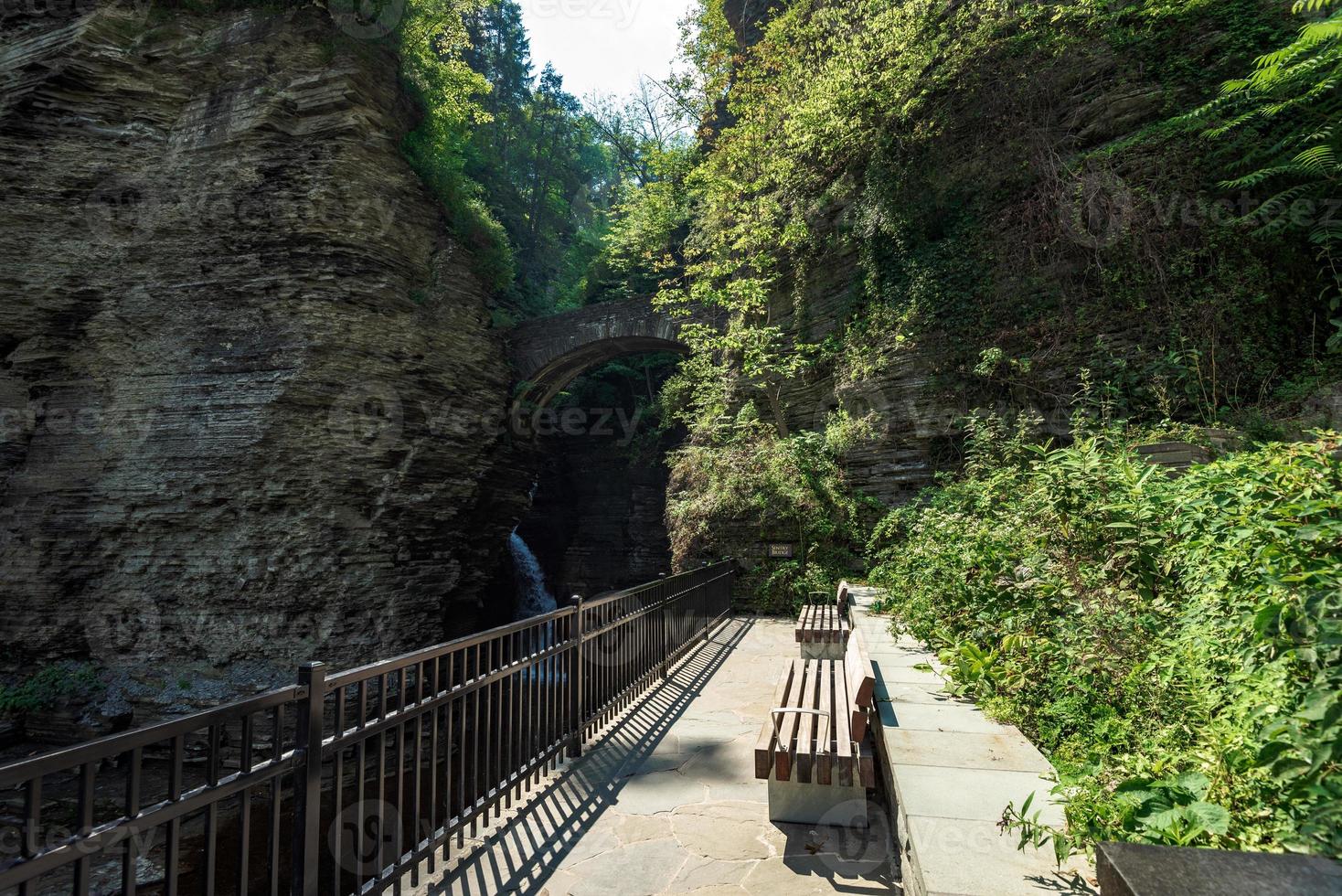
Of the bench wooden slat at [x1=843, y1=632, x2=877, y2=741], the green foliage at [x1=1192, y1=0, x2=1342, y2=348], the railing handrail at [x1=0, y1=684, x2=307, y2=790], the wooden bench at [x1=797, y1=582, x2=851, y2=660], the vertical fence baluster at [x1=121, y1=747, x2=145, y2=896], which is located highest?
the green foliage at [x1=1192, y1=0, x2=1342, y2=348]

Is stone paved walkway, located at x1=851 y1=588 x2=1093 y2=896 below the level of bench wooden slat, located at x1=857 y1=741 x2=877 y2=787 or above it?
above

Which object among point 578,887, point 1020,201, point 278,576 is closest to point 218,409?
point 278,576

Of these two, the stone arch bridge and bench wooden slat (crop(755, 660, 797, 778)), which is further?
the stone arch bridge

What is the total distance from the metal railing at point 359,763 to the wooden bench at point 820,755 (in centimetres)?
156

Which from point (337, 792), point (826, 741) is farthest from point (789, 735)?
point (337, 792)

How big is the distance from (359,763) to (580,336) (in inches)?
642

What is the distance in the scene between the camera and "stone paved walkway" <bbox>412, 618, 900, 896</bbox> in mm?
2789

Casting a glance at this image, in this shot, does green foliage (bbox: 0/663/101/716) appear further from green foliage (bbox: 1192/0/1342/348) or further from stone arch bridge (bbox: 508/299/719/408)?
green foliage (bbox: 1192/0/1342/348)

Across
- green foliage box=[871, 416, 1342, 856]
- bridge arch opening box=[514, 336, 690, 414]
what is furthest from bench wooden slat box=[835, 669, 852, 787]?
bridge arch opening box=[514, 336, 690, 414]

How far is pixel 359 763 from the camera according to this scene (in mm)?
2545

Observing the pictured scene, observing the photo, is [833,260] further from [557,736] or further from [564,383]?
[557,736]

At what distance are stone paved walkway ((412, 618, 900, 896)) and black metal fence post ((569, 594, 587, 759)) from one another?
132 mm

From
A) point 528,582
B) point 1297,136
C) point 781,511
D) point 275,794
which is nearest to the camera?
point 275,794

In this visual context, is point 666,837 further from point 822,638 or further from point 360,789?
point 822,638
